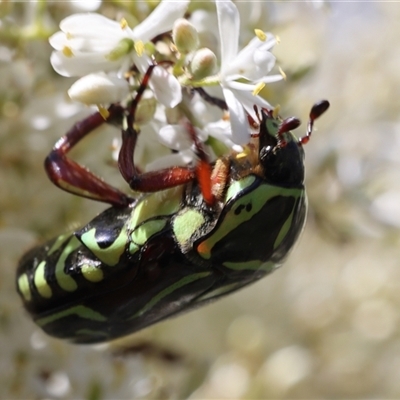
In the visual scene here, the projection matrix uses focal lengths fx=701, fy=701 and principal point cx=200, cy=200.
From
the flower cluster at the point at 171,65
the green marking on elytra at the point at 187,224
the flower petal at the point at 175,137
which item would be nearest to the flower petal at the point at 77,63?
the flower cluster at the point at 171,65

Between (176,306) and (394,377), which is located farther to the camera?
(394,377)

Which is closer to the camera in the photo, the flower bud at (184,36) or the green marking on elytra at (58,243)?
the flower bud at (184,36)

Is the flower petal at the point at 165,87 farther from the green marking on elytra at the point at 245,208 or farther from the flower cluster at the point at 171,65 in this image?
the green marking on elytra at the point at 245,208

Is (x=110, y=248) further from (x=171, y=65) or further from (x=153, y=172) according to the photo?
(x=171, y=65)

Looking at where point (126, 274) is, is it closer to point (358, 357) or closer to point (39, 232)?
point (39, 232)

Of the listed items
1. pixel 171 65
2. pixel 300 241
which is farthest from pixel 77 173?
pixel 300 241

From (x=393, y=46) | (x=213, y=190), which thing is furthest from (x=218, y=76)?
(x=393, y=46)

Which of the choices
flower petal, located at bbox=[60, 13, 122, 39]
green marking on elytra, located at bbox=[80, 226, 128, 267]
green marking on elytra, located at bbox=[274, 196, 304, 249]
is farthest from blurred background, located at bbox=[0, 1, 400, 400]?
green marking on elytra, located at bbox=[274, 196, 304, 249]
